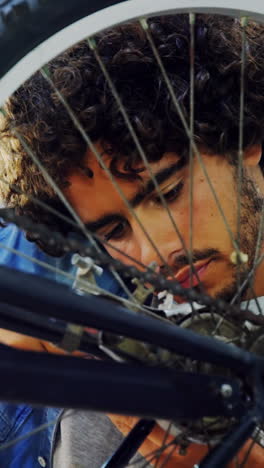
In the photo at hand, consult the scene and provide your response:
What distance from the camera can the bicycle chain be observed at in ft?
2.17

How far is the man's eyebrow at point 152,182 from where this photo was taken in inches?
45.9

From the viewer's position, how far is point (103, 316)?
0.63 m

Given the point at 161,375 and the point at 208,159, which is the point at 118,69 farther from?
the point at 161,375

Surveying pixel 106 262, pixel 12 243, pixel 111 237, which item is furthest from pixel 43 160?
pixel 106 262

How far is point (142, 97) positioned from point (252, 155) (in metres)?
0.18

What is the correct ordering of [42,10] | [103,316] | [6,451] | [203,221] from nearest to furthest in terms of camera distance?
[103,316] < [42,10] < [203,221] < [6,451]

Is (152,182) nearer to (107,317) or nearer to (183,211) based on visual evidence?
(183,211)

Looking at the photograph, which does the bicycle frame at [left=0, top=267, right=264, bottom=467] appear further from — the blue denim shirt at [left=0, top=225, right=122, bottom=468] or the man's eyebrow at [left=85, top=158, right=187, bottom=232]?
the blue denim shirt at [left=0, top=225, right=122, bottom=468]

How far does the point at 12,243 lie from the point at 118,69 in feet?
1.53

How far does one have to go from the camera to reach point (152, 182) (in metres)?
1.17

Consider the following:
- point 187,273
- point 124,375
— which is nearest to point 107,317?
point 124,375

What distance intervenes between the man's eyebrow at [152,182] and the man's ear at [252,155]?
4.0 inches

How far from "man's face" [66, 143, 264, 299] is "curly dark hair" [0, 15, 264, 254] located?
0.07ft

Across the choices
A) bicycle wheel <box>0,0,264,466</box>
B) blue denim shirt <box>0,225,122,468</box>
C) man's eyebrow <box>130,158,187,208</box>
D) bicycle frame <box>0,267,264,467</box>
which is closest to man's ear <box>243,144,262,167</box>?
bicycle wheel <box>0,0,264,466</box>
